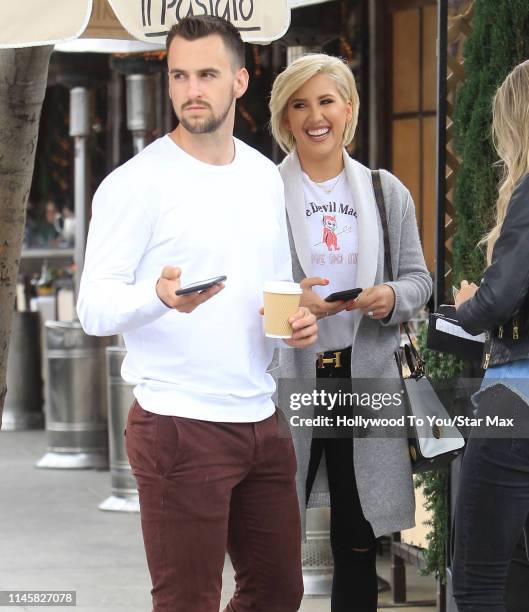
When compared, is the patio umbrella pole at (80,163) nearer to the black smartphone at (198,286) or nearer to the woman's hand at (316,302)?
the woman's hand at (316,302)

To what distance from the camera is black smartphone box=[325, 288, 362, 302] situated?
142 inches

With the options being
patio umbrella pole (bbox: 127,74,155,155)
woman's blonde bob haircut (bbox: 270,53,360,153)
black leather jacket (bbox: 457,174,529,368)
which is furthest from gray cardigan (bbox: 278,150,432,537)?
patio umbrella pole (bbox: 127,74,155,155)

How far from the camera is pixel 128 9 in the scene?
3676 mm

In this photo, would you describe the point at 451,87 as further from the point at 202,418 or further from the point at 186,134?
the point at 202,418

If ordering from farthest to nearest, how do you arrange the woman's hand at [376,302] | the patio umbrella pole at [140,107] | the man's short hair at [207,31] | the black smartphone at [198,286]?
1. the patio umbrella pole at [140,107]
2. the woman's hand at [376,302]
3. the man's short hair at [207,31]
4. the black smartphone at [198,286]

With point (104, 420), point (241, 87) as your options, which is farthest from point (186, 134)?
point (104, 420)

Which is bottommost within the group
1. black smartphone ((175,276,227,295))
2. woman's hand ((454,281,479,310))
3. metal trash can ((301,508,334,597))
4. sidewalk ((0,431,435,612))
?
sidewalk ((0,431,435,612))

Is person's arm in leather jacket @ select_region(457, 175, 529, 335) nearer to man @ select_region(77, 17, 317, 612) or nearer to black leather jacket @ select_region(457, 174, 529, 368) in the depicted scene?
black leather jacket @ select_region(457, 174, 529, 368)

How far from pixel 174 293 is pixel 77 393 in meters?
6.04

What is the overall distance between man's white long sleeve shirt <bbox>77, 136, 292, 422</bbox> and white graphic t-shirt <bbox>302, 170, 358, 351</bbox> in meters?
0.73

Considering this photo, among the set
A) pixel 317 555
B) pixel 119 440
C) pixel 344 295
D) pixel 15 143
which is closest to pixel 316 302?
pixel 344 295

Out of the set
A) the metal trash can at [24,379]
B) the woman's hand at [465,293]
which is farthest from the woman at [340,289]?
the metal trash can at [24,379]

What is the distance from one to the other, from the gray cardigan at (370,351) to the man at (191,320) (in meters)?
0.64

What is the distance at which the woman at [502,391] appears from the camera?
10.4 ft
